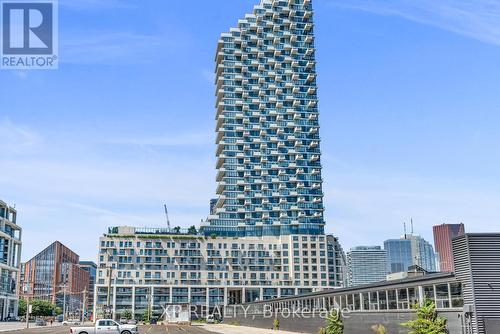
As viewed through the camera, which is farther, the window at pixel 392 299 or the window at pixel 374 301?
the window at pixel 374 301

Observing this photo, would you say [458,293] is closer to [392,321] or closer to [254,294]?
[392,321]

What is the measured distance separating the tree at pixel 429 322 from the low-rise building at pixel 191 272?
164 m

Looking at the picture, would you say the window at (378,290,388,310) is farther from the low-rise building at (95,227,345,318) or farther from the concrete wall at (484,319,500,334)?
the low-rise building at (95,227,345,318)

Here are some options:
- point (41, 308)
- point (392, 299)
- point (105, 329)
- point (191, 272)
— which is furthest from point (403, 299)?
point (41, 308)

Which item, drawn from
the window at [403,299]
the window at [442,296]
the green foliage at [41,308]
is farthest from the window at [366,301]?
the green foliage at [41,308]

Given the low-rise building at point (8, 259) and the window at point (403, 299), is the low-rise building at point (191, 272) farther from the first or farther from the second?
the window at point (403, 299)

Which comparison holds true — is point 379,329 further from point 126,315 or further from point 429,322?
point 126,315

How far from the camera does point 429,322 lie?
33.2 meters

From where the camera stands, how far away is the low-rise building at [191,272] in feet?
625

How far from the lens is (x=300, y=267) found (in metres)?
198

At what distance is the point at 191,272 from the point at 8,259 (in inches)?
2607

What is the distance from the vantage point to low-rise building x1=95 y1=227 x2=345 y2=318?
190 m

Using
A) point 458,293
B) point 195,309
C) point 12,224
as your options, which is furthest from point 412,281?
point 195,309

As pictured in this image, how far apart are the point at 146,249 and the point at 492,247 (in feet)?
564
